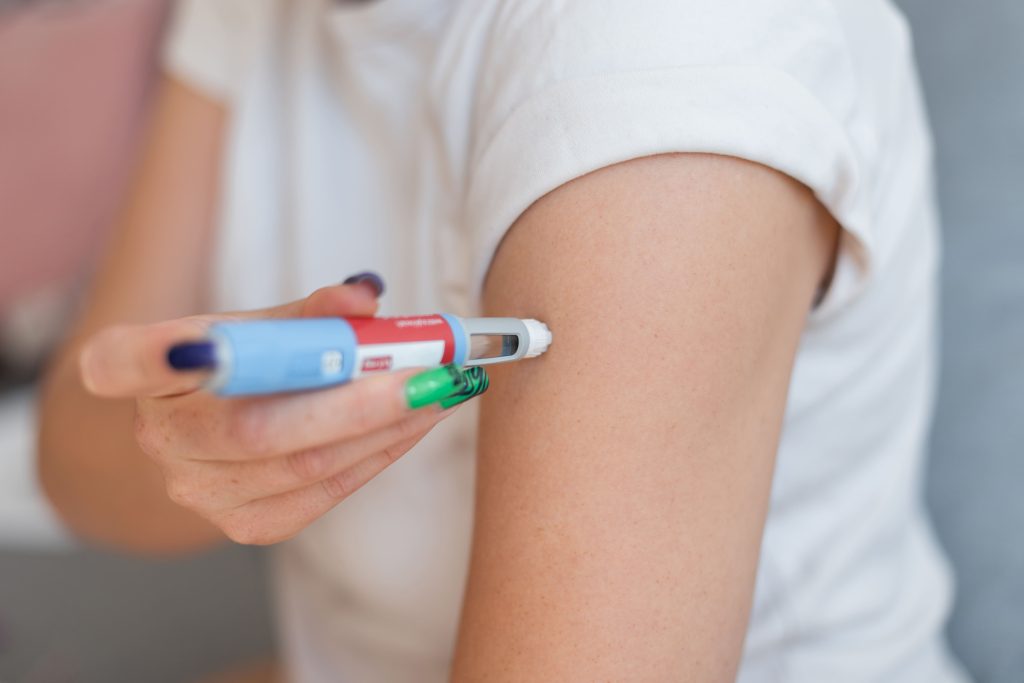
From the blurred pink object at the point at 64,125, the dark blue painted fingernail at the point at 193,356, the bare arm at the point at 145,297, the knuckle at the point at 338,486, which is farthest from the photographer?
the blurred pink object at the point at 64,125

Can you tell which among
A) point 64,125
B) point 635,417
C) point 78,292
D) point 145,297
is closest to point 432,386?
point 635,417

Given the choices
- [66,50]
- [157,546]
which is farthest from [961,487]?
[66,50]

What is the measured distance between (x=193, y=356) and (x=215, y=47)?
72 cm

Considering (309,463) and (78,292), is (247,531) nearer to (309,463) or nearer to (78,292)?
(309,463)

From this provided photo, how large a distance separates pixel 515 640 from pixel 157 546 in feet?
1.95

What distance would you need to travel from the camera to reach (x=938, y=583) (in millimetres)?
776

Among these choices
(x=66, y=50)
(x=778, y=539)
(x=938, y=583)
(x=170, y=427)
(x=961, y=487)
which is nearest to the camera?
(x=170, y=427)

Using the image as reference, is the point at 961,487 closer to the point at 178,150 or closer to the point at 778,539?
the point at 778,539

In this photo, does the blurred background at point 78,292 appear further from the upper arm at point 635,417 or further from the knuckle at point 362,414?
the knuckle at point 362,414

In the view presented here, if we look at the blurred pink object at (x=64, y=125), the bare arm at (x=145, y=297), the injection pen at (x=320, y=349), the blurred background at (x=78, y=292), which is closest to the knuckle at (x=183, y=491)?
the injection pen at (x=320, y=349)

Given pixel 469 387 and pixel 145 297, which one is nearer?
pixel 469 387

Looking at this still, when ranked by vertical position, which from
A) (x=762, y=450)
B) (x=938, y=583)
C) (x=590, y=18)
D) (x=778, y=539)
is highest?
(x=590, y=18)

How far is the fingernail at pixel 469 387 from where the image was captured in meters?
0.37

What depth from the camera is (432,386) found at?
349mm
